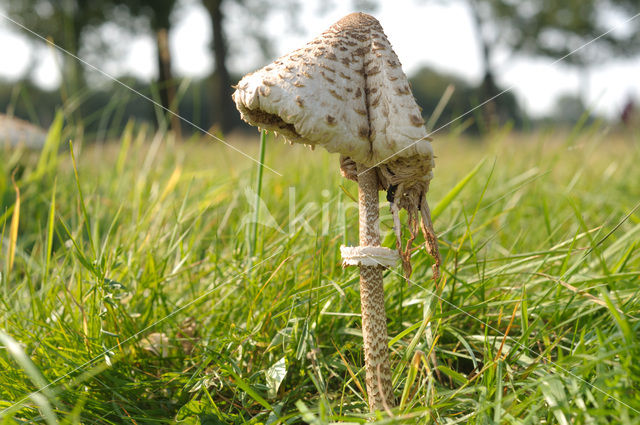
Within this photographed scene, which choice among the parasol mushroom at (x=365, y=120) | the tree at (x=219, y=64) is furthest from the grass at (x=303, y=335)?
the tree at (x=219, y=64)

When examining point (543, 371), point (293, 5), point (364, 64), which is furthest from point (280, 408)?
point (293, 5)

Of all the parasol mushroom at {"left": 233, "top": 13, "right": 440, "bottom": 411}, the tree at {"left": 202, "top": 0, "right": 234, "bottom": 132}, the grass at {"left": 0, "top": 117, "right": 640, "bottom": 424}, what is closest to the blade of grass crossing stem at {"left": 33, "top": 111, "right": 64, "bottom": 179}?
the grass at {"left": 0, "top": 117, "right": 640, "bottom": 424}

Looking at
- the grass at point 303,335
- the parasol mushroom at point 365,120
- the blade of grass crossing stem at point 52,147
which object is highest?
the parasol mushroom at point 365,120

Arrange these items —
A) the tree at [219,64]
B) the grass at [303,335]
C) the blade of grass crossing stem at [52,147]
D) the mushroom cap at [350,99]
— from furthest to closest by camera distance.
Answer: the tree at [219,64]
the blade of grass crossing stem at [52,147]
the grass at [303,335]
the mushroom cap at [350,99]

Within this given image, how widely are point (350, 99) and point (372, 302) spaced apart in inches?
19.8

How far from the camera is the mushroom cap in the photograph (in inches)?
37.8

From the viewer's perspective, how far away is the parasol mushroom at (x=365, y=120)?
3.17ft

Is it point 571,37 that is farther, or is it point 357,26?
point 571,37

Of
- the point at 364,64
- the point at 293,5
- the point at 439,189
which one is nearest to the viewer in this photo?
the point at 364,64

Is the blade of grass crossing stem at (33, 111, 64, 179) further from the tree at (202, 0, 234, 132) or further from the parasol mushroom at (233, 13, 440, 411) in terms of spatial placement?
the tree at (202, 0, 234, 132)

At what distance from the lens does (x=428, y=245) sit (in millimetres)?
1183

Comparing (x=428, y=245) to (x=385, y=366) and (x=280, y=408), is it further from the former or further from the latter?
(x=280, y=408)

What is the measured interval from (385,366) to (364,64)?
2.48 ft

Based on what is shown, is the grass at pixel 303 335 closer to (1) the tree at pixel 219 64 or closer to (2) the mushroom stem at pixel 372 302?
(2) the mushroom stem at pixel 372 302
